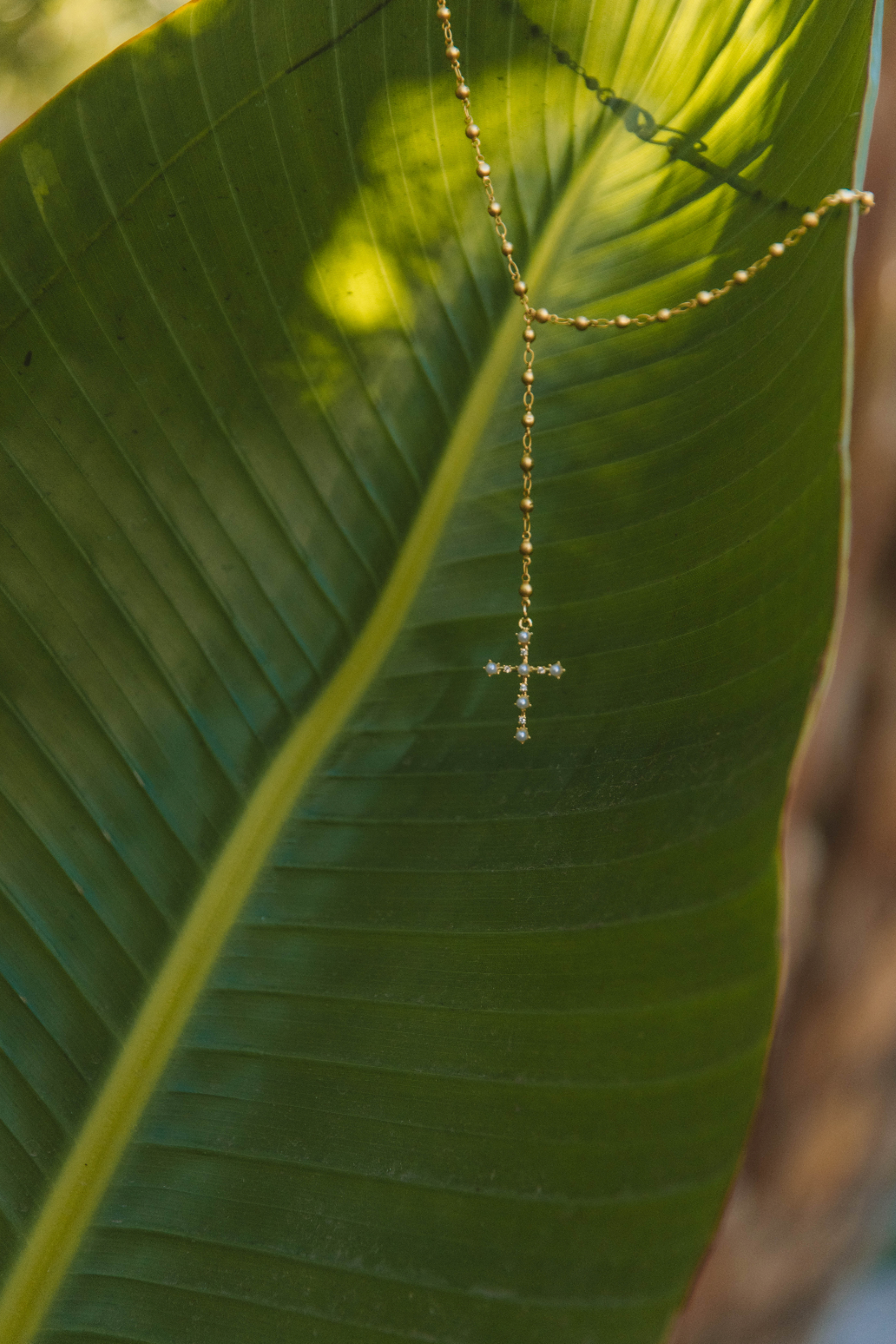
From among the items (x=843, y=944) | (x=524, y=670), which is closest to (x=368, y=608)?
(x=524, y=670)

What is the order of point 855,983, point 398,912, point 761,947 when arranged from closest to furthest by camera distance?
point 761,947
point 398,912
point 855,983

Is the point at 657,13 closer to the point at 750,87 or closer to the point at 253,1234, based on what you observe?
the point at 750,87

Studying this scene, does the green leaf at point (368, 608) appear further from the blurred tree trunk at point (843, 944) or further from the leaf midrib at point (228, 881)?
the blurred tree trunk at point (843, 944)

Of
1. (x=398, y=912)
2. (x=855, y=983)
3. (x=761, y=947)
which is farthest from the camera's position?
(x=855, y=983)

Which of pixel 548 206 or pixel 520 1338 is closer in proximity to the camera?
pixel 520 1338

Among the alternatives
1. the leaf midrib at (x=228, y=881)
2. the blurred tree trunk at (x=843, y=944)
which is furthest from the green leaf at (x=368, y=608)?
the blurred tree trunk at (x=843, y=944)

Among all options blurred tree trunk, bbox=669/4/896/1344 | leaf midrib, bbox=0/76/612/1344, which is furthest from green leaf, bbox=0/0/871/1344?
blurred tree trunk, bbox=669/4/896/1344

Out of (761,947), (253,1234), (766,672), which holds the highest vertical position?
(766,672)

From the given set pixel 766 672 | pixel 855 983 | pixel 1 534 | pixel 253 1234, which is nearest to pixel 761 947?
pixel 766 672
